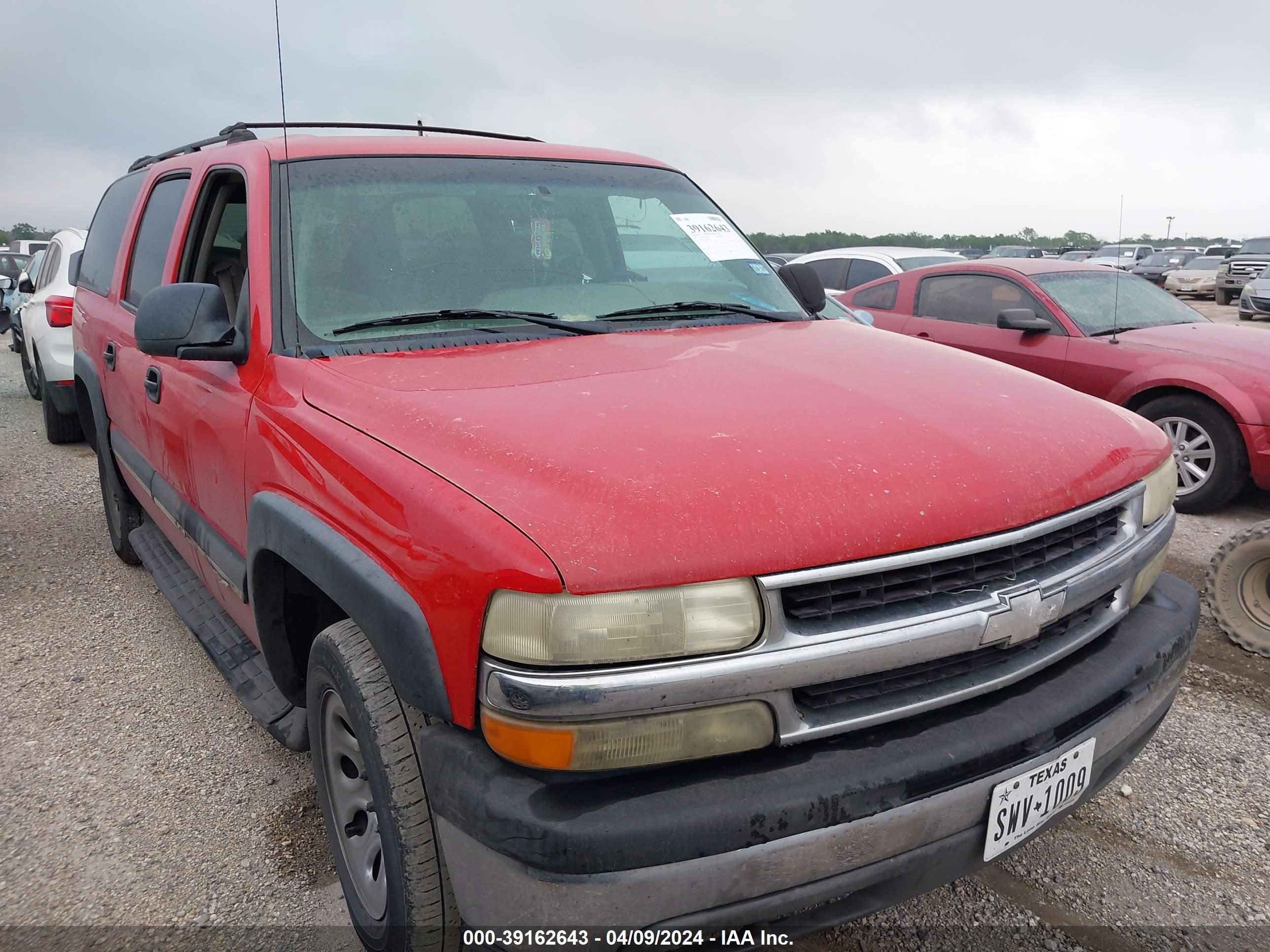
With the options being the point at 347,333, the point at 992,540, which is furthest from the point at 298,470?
the point at 992,540

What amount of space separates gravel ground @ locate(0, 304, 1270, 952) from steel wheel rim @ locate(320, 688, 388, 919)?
0.26 metres

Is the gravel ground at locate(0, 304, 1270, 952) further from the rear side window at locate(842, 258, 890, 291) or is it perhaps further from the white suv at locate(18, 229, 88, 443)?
the rear side window at locate(842, 258, 890, 291)

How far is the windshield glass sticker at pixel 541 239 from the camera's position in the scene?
2.76 metres

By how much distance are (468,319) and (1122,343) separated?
5328 millimetres

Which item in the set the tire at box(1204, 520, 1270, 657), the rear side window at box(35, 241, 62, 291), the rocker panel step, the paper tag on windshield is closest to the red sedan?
the tire at box(1204, 520, 1270, 657)

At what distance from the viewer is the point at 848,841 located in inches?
61.4

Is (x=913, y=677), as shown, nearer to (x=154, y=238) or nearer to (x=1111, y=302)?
(x=154, y=238)

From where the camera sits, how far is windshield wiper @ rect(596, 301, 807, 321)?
2711 mm

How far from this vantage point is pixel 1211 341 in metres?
6.09

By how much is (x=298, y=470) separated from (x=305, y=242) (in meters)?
0.75

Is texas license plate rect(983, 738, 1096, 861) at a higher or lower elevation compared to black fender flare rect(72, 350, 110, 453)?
lower

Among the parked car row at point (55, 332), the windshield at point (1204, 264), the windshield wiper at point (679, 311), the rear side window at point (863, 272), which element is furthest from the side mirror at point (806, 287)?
the windshield at point (1204, 264)

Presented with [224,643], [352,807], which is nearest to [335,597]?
[352,807]

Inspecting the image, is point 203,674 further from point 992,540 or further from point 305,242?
point 992,540
